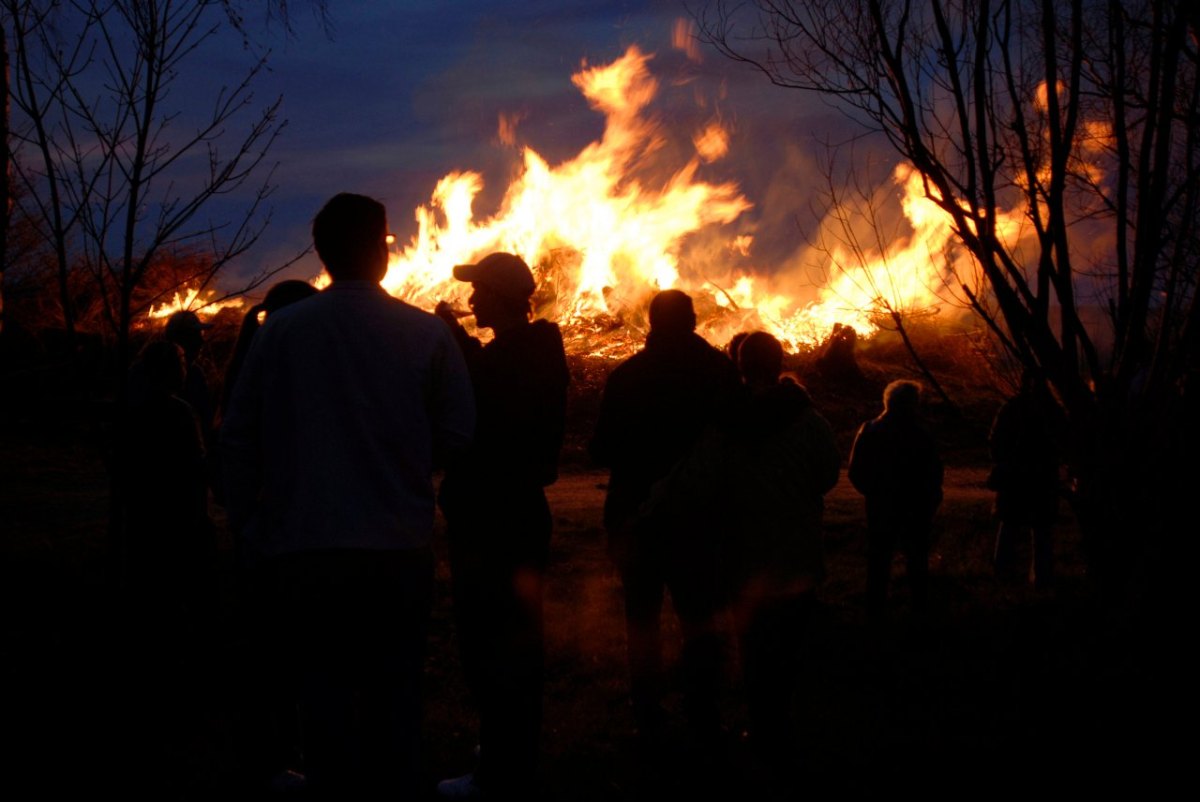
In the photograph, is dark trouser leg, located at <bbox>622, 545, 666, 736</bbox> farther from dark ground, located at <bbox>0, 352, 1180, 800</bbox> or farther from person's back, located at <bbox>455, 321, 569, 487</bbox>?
person's back, located at <bbox>455, 321, 569, 487</bbox>

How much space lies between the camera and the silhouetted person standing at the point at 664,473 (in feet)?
14.5

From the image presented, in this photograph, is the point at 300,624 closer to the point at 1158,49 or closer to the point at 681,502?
the point at 681,502

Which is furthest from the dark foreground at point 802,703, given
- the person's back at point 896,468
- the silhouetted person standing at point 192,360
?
the silhouetted person standing at point 192,360

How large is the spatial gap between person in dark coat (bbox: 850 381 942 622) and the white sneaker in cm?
383

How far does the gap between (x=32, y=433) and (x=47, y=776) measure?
15.3 meters

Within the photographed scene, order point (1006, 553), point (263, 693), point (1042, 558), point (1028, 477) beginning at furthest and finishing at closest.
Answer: point (1006, 553) < point (1042, 558) < point (1028, 477) < point (263, 693)

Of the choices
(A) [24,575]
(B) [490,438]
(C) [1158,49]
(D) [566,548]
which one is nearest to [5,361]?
(A) [24,575]

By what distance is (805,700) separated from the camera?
5602mm

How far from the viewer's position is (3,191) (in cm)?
478

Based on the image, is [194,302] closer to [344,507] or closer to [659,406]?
[659,406]

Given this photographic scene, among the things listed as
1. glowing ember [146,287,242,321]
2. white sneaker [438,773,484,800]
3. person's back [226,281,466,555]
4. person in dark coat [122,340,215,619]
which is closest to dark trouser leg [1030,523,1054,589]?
white sneaker [438,773,484,800]

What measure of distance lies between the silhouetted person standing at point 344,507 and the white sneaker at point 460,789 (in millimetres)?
1194

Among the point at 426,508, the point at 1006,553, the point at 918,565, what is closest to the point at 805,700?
the point at 918,565

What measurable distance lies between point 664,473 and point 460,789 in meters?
1.65
